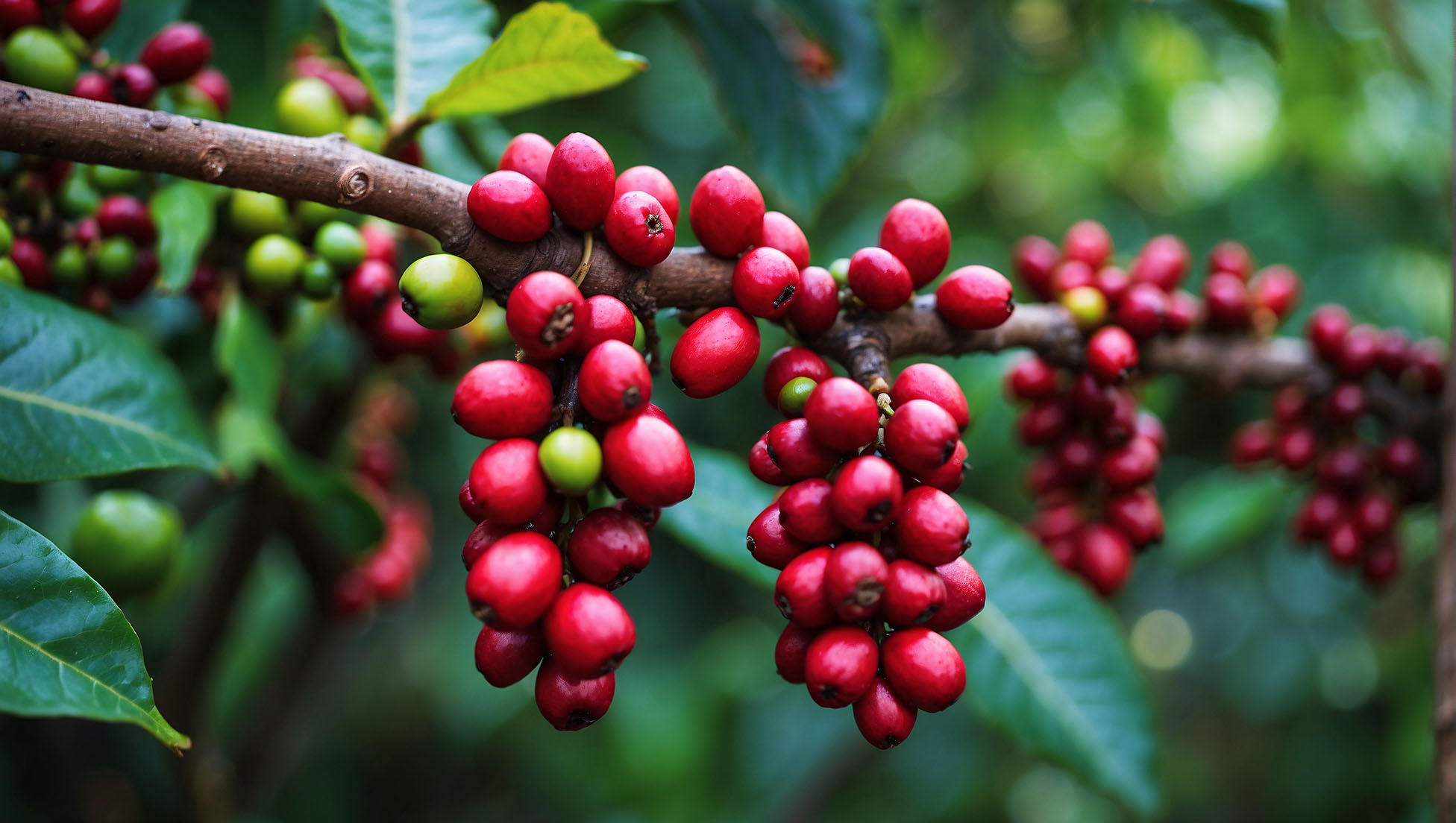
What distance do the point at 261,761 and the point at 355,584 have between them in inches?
24.2

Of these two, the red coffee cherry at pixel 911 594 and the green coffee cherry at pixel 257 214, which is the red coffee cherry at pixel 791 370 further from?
the green coffee cherry at pixel 257 214

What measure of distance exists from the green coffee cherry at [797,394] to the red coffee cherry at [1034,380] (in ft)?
2.58

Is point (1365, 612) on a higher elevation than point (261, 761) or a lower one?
higher

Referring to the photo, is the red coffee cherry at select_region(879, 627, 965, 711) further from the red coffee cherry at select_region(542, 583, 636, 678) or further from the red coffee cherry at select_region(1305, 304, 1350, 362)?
the red coffee cherry at select_region(1305, 304, 1350, 362)

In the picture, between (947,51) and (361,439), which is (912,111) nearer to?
(947,51)

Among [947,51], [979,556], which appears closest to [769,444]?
[979,556]

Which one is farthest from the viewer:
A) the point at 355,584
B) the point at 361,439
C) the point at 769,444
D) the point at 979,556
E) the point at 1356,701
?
the point at 1356,701

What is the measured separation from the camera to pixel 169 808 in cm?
272

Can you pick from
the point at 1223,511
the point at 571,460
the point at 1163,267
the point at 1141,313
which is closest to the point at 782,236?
the point at 571,460

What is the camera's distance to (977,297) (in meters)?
1.18

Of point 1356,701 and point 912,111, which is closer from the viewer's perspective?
point 1356,701

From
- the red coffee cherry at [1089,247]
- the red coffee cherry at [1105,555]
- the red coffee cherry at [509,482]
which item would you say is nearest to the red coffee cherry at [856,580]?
the red coffee cherry at [509,482]

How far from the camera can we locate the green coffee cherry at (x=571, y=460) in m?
0.87

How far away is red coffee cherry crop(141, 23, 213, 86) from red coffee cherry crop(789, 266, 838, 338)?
1054mm
